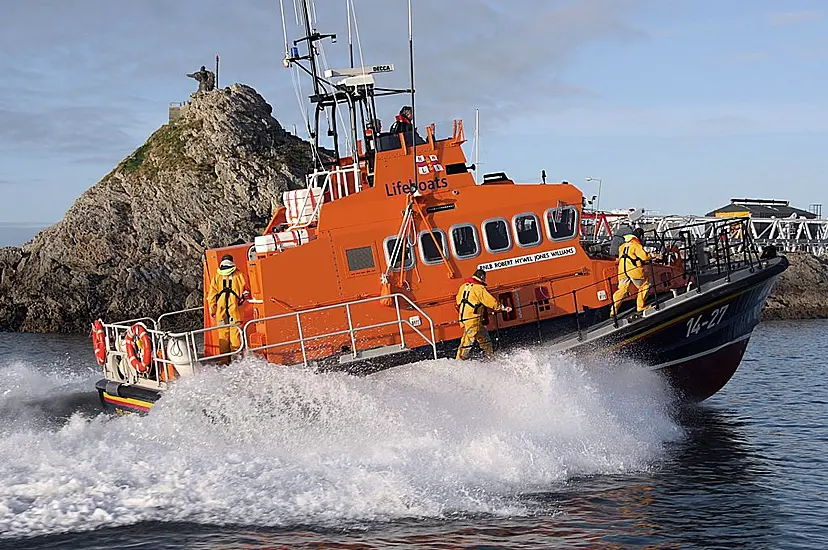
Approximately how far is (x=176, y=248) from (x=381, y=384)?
2591 centimetres

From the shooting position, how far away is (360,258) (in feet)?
33.4

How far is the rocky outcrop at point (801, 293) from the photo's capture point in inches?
1168

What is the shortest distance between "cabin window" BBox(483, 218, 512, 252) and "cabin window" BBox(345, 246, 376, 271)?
1368mm

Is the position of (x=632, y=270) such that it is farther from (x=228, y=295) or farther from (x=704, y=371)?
(x=228, y=295)

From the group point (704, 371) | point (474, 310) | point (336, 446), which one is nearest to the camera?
point (336, 446)

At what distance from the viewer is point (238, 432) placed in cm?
893

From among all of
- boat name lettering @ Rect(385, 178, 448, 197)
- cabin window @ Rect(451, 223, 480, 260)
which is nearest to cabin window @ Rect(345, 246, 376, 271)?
boat name lettering @ Rect(385, 178, 448, 197)

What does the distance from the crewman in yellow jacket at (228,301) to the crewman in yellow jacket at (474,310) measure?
2.56 meters

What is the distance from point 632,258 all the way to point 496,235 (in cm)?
160

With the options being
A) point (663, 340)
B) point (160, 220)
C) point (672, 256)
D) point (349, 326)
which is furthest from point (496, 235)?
point (160, 220)

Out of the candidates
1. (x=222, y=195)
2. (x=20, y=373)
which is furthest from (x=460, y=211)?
(x=222, y=195)

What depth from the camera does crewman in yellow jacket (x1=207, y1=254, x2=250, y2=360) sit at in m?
10.2

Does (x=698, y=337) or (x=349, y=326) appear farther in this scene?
(x=698, y=337)

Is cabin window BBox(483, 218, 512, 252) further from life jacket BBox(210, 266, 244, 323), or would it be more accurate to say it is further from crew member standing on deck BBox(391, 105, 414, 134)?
life jacket BBox(210, 266, 244, 323)
